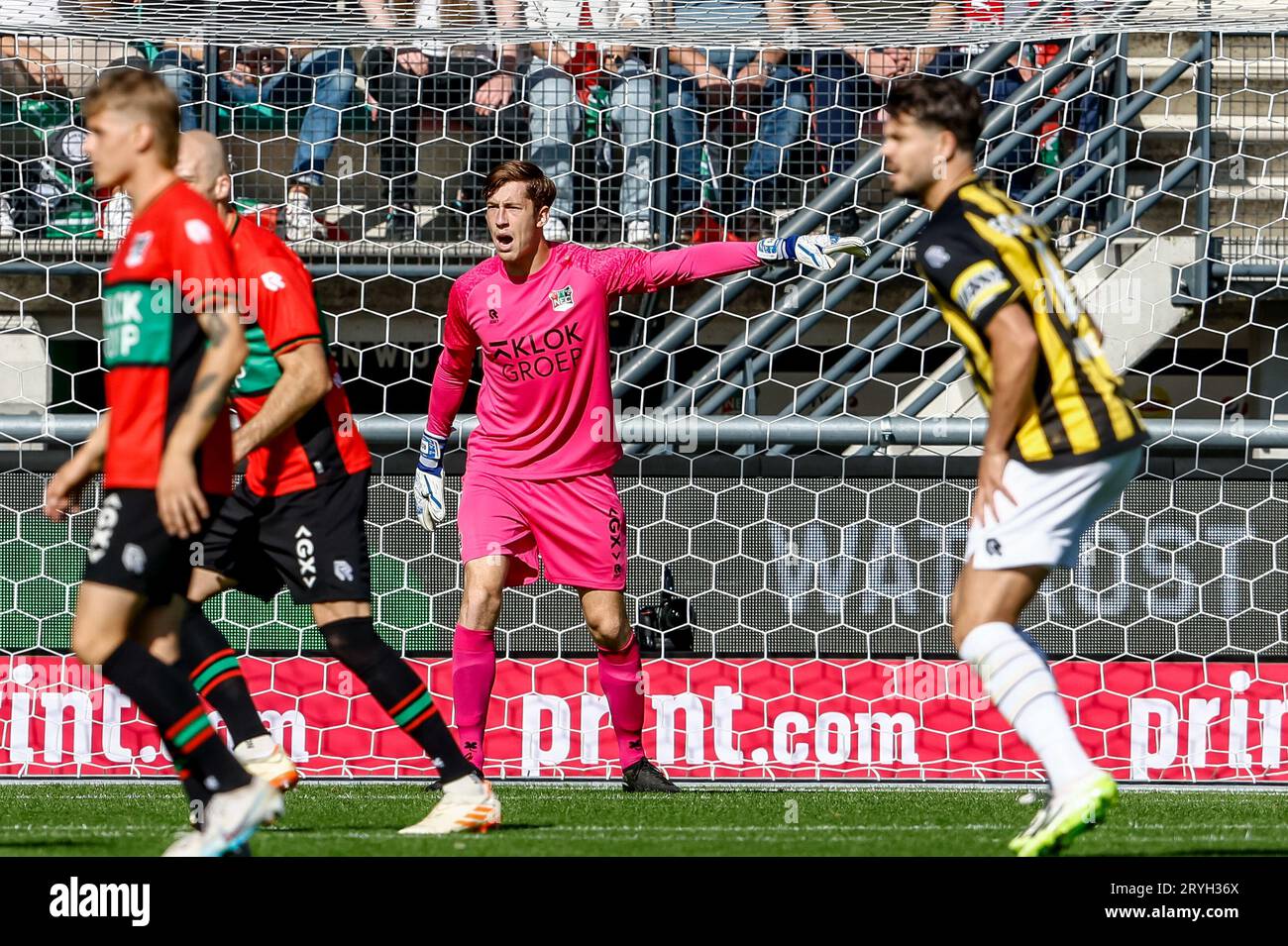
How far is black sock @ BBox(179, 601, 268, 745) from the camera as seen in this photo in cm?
511

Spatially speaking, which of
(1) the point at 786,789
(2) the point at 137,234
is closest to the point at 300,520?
(2) the point at 137,234

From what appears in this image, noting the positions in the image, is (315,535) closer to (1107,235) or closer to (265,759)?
(265,759)

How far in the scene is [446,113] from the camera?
817cm

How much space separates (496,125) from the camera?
810 cm

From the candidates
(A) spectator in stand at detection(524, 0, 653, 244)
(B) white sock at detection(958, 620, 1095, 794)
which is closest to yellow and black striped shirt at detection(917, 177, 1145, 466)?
(B) white sock at detection(958, 620, 1095, 794)

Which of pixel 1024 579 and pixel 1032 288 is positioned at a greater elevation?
pixel 1032 288

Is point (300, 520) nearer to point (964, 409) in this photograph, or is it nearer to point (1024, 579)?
point (1024, 579)

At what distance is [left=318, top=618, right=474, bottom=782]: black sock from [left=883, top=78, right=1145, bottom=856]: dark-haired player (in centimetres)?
142

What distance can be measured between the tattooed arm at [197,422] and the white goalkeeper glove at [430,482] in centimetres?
255

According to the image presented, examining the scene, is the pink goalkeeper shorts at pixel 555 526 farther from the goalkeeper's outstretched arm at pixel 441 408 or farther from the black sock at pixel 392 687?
the black sock at pixel 392 687

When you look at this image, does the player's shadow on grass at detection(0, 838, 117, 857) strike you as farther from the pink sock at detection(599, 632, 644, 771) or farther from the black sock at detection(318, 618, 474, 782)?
the pink sock at detection(599, 632, 644, 771)

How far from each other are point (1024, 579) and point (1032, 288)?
667mm

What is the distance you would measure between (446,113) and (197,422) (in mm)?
4829

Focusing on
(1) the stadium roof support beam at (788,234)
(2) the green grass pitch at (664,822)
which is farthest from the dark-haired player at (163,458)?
(1) the stadium roof support beam at (788,234)
